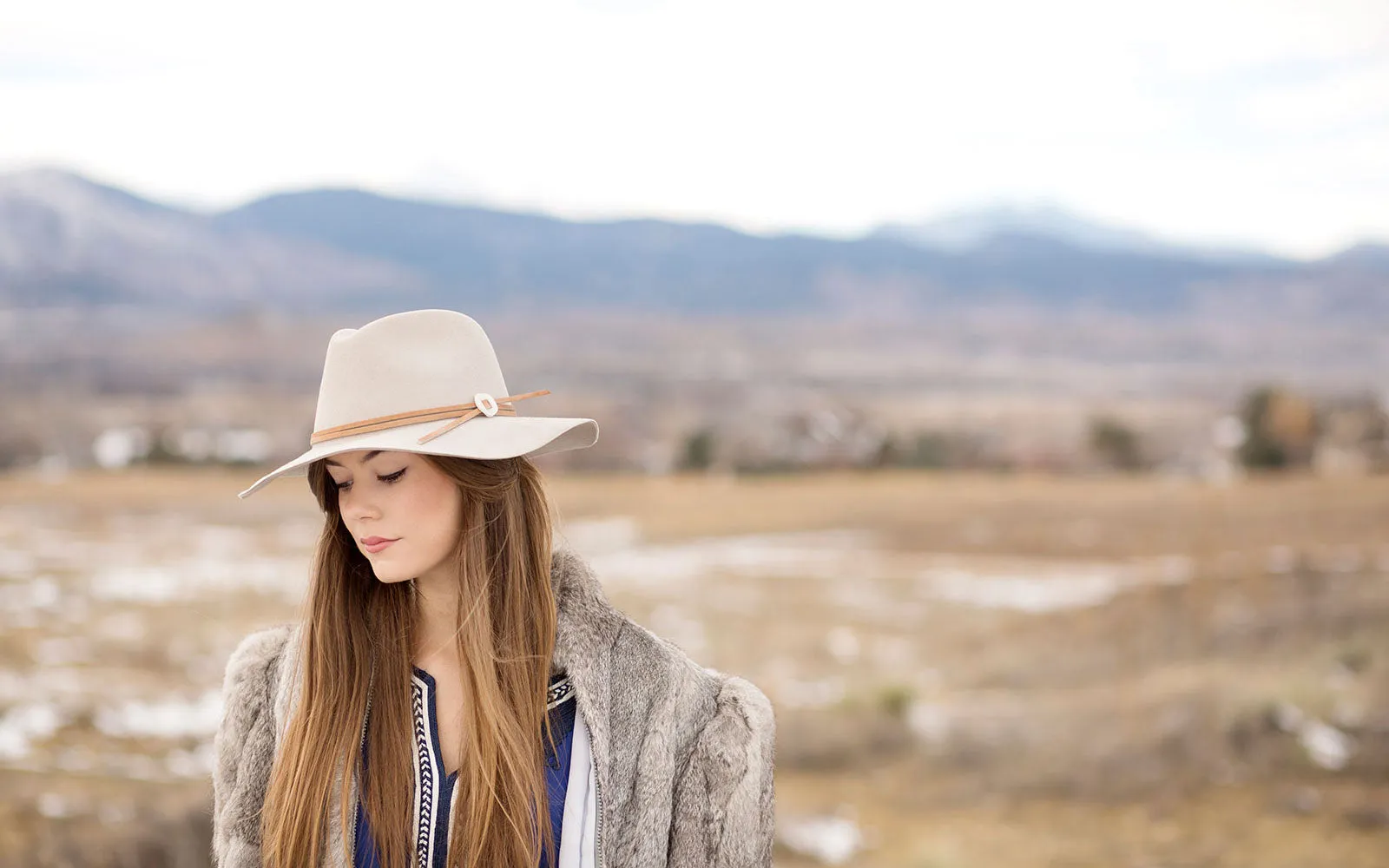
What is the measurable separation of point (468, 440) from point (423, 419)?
0.05 metres

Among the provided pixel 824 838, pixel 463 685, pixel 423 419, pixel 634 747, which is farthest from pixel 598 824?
pixel 824 838

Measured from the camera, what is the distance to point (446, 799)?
1.14m

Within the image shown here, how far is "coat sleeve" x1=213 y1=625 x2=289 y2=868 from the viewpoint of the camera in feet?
3.76

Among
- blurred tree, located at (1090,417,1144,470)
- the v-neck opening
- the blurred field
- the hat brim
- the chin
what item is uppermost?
the hat brim

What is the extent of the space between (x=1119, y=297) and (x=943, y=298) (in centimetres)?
107

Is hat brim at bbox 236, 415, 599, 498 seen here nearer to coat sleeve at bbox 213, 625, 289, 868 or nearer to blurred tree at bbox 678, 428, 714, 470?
coat sleeve at bbox 213, 625, 289, 868

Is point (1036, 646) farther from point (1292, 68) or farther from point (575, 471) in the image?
point (1292, 68)

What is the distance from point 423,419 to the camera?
1120mm

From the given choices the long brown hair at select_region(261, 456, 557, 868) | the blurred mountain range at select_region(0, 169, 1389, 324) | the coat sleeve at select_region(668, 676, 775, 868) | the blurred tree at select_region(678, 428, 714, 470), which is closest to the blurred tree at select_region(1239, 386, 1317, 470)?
the blurred mountain range at select_region(0, 169, 1389, 324)

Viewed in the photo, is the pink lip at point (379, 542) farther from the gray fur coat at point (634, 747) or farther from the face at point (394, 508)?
the gray fur coat at point (634, 747)

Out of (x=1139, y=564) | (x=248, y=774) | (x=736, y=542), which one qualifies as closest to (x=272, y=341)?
(x=736, y=542)

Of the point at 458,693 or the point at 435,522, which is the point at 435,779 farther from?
the point at 435,522

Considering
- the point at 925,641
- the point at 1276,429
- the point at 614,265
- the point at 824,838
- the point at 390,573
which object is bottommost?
the point at 824,838

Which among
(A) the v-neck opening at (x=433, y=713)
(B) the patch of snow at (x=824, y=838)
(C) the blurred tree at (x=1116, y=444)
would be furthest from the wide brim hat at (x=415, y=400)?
(C) the blurred tree at (x=1116, y=444)
